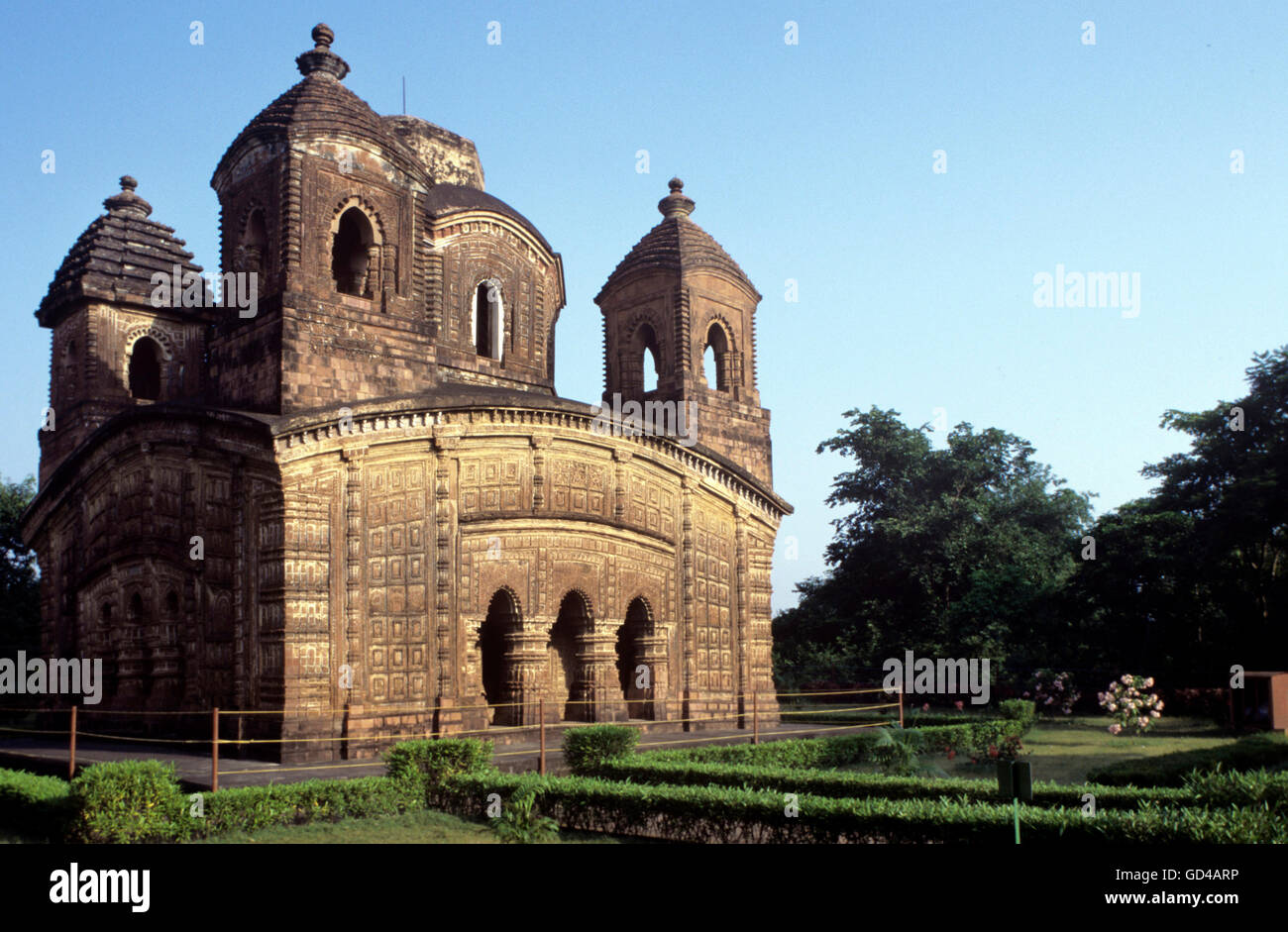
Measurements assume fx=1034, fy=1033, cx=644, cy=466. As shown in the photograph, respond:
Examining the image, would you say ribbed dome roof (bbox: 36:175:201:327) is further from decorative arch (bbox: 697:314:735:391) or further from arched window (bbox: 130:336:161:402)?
decorative arch (bbox: 697:314:735:391)

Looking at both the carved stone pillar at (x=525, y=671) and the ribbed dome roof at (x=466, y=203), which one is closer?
the carved stone pillar at (x=525, y=671)

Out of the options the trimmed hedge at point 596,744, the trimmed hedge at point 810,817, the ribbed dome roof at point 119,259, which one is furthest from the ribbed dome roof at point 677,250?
the trimmed hedge at point 810,817

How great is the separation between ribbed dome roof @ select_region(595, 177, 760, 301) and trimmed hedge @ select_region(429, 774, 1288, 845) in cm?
1391

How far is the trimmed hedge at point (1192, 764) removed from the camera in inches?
457

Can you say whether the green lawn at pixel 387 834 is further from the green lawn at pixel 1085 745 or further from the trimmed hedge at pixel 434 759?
the green lawn at pixel 1085 745

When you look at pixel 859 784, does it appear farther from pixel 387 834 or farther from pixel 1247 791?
pixel 387 834

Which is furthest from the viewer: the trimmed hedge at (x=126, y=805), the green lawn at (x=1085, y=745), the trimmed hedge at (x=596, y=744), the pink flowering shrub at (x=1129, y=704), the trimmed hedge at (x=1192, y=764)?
the pink flowering shrub at (x=1129, y=704)

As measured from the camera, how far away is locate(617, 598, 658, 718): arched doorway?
1848 centimetres

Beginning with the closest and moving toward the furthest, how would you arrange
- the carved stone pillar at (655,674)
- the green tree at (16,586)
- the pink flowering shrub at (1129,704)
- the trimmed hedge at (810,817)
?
1. the trimmed hedge at (810,817)
2. the carved stone pillar at (655,674)
3. the pink flowering shrub at (1129,704)
4. the green tree at (16,586)

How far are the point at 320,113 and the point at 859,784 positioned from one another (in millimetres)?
12670

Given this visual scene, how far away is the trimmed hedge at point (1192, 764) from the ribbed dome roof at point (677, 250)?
504 inches

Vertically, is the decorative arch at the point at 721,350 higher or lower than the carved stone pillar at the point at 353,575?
higher

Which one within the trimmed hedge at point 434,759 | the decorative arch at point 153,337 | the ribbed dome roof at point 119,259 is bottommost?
the trimmed hedge at point 434,759
